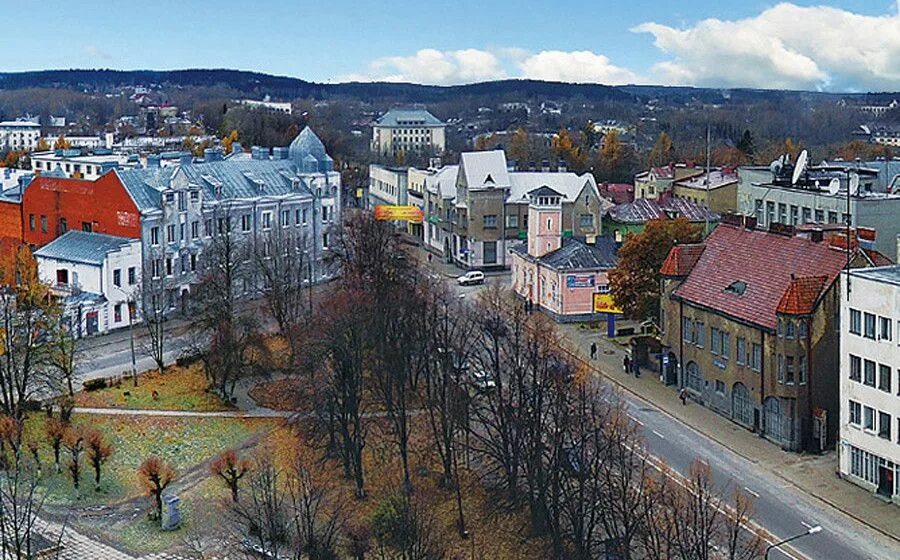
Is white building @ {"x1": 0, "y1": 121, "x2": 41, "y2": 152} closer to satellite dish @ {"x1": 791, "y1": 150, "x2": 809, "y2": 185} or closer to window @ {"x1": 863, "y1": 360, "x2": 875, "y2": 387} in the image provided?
satellite dish @ {"x1": 791, "y1": 150, "x2": 809, "y2": 185}

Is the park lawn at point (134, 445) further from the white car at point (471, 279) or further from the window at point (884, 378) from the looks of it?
the white car at point (471, 279)

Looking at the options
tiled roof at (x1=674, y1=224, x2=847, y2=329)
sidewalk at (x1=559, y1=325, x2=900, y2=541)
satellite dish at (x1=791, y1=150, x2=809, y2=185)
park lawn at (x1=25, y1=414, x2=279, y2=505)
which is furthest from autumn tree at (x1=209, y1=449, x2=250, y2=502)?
satellite dish at (x1=791, y1=150, x2=809, y2=185)

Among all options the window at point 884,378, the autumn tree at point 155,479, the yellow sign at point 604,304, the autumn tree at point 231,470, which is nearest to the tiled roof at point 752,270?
the window at point 884,378

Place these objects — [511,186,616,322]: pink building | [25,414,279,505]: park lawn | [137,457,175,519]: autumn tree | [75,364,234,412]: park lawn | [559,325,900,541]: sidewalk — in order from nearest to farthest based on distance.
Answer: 1. [559,325,900,541]: sidewalk
2. [137,457,175,519]: autumn tree
3. [25,414,279,505]: park lawn
4. [75,364,234,412]: park lawn
5. [511,186,616,322]: pink building

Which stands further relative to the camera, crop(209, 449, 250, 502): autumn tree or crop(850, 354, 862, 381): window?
crop(850, 354, 862, 381): window

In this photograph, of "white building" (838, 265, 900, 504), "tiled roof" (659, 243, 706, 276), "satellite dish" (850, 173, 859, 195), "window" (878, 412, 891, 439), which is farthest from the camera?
"satellite dish" (850, 173, 859, 195)

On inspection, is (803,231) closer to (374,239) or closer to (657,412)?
(657,412)

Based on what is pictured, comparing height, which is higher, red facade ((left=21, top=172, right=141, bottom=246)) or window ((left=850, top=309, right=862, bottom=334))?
red facade ((left=21, top=172, right=141, bottom=246))

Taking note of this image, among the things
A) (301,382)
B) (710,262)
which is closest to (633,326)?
(710,262)
